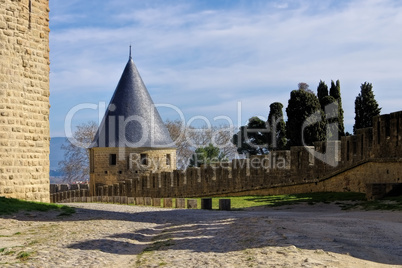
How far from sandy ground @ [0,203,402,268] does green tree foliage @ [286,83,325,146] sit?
19.0 m

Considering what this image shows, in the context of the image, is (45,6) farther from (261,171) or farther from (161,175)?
(161,175)

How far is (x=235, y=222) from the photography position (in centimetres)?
1162

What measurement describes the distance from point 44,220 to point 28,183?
10.1ft

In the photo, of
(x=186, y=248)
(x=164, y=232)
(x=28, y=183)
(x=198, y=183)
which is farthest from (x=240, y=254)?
(x=198, y=183)

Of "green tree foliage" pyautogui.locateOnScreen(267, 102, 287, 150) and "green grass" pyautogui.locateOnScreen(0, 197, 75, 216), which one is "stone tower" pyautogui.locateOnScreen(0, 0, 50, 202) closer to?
"green grass" pyautogui.locateOnScreen(0, 197, 75, 216)

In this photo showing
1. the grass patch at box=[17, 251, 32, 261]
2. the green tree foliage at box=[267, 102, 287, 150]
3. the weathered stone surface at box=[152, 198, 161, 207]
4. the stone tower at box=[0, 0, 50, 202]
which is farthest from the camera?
the green tree foliage at box=[267, 102, 287, 150]

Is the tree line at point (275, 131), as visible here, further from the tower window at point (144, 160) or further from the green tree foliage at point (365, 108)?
the tower window at point (144, 160)

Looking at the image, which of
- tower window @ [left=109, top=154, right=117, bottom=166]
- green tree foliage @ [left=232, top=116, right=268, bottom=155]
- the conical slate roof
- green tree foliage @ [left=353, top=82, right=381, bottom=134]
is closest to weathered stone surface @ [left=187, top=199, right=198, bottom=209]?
green tree foliage @ [left=353, top=82, right=381, bottom=134]

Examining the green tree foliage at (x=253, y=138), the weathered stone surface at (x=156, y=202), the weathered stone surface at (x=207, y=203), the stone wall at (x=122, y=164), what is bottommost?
the weathered stone surface at (x=156, y=202)

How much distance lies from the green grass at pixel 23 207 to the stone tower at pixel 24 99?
2.08 ft

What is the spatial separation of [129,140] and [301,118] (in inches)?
495

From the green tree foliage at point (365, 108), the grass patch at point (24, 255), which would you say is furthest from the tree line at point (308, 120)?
the grass patch at point (24, 255)

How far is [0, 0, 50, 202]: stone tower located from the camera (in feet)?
51.3

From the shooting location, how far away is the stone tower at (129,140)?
40.3 m
